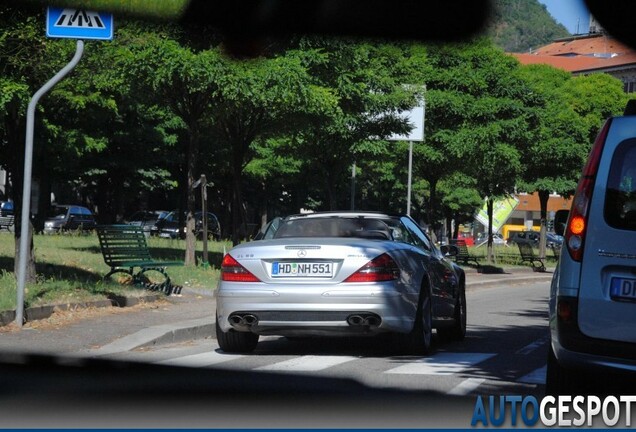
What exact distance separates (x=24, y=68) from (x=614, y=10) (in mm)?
11713

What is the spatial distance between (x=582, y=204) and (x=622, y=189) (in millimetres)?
247

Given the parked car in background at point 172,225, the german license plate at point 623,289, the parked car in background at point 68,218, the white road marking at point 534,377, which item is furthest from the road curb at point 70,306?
the parked car in background at point 68,218

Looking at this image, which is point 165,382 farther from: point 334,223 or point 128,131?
point 128,131

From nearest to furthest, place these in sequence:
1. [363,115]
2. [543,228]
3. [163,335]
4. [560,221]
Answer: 1. [560,221]
2. [163,335]
3. [363,115]
4. [543,228]

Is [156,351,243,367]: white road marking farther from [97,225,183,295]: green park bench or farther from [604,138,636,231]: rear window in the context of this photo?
[97,225,183,295]: green park bench

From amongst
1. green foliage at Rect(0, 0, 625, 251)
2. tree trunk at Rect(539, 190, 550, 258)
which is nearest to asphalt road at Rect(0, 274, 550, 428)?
green foliage at Rect(0, 0, 625, 251)

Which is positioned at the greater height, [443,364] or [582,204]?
[582,204]

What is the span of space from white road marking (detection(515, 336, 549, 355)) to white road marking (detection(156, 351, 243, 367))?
9.95 feet

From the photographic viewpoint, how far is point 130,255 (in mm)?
18047

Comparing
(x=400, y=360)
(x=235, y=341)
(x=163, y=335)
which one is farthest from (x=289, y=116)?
(x=400, y=360)

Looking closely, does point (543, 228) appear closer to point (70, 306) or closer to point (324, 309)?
point (70, 306)

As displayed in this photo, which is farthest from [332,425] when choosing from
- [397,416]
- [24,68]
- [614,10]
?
[24,68]

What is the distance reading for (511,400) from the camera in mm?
8023

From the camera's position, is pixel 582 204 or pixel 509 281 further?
pixel 509 281
